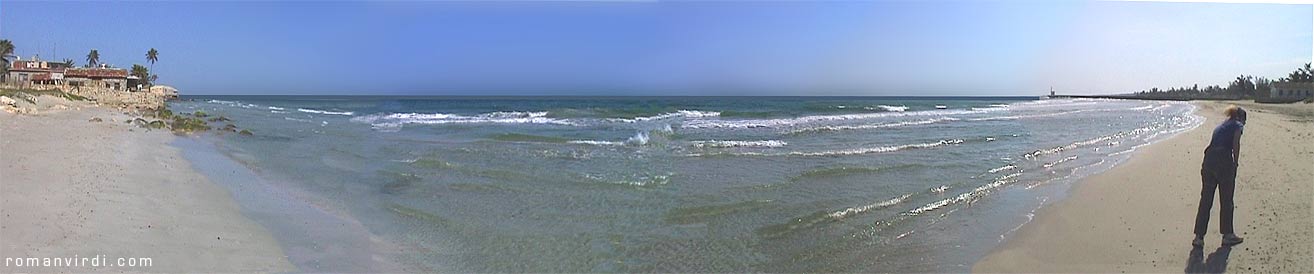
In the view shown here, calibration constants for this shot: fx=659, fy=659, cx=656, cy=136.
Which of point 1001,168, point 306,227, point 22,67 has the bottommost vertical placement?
point 306,227

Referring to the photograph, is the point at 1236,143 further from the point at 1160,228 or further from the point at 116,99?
the point at 116,99

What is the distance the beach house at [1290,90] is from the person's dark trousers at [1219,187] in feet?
110

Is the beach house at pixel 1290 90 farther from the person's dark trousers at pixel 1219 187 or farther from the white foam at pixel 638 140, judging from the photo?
the person's dark trousers at pixel 1219 187

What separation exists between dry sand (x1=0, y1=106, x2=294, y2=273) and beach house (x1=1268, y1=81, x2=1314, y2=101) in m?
38.5

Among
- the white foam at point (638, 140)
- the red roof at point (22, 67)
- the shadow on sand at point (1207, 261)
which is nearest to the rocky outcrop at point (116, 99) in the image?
the red roof at point (22, 67)

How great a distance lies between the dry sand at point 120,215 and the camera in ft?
13.1

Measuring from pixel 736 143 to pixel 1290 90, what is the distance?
1467 inches

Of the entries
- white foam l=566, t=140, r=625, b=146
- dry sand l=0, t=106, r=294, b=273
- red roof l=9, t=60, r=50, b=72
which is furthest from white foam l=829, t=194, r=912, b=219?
red roof l=9, t=60, r=50, b=72

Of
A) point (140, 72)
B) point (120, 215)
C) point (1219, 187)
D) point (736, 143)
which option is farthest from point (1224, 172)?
point (140, 72)

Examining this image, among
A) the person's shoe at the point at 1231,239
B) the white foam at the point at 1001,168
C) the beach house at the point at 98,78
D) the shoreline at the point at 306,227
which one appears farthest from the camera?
the beach house at the point at 98,78

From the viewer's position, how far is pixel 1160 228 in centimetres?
496

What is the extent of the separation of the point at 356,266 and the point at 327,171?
17.9 ft

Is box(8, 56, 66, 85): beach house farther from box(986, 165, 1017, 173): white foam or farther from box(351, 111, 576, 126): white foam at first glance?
box(986, 165, 1017, 173): white foam

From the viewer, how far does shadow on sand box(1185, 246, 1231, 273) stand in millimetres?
3859
